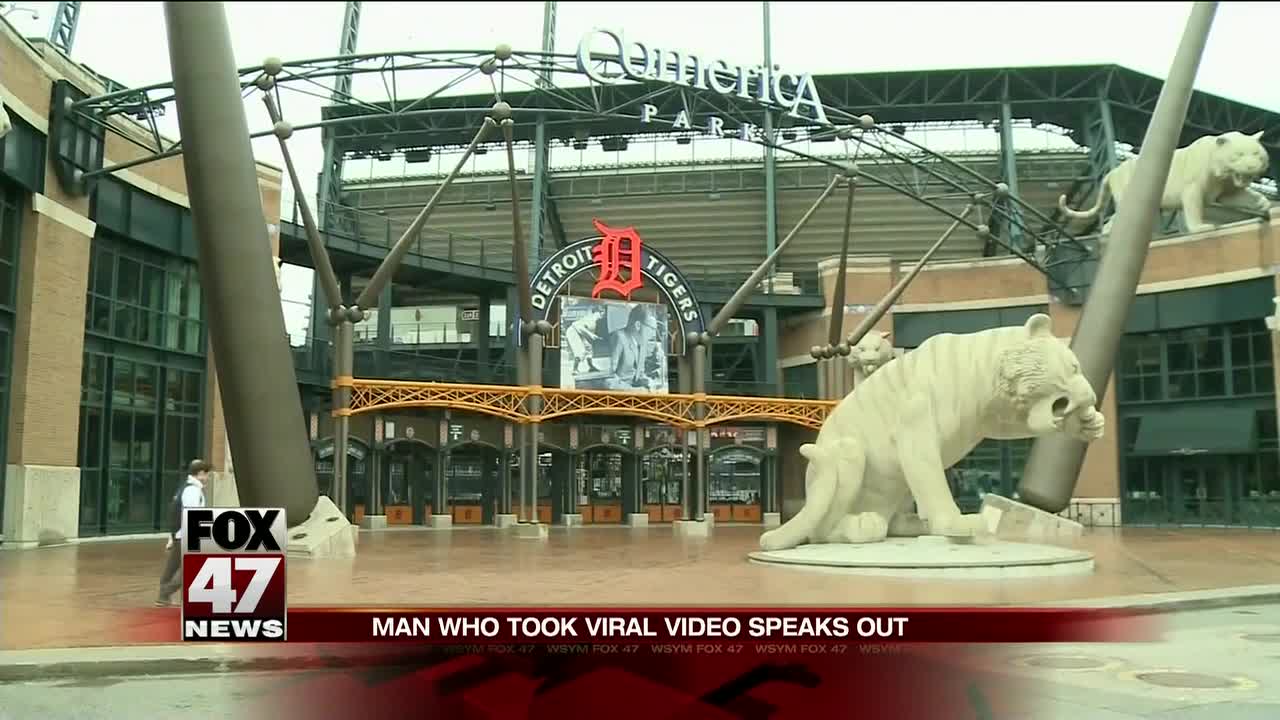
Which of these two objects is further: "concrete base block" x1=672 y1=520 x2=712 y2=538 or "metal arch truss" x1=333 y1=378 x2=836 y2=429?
"concrete base block" x1=672 y1=520 x2=712 y2=538

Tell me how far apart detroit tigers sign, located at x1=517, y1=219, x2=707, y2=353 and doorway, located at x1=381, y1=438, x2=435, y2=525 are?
28.8 ft

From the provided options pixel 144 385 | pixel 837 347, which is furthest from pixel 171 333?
pixel 837 347

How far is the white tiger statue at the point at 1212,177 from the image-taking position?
3055 centimetres

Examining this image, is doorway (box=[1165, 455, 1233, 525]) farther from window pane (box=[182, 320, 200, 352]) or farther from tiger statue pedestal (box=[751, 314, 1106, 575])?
window pane (box=[182, 320, 200, 352])

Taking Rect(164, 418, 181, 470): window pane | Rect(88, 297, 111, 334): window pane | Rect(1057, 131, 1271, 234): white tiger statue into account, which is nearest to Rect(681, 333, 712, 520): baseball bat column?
Rect(1057, 131, 1271, 234): white tiger statue

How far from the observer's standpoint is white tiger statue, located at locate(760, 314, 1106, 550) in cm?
1307

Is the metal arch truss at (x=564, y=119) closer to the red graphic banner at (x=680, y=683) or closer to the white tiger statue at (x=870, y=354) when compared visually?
the white tiger statue at (x=870, y=354)

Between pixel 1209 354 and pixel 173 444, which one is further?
pixel 1209 354

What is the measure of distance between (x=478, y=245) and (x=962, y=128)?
2174cm

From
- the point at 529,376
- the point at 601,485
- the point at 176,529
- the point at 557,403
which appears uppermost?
→ the point at 529,376

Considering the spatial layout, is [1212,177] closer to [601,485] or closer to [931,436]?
[601,485]

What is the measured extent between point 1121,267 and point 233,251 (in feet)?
60.6

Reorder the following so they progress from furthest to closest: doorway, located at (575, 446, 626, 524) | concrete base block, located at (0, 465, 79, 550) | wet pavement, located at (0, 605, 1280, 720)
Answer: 1. doorway, located at (575, 446, 626, 524)
2. concrete base block, located at (0, 465, 79, 550)
3. wet pavement, located at (0, 605, 1280, 720)

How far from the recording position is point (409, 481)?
3600cm
